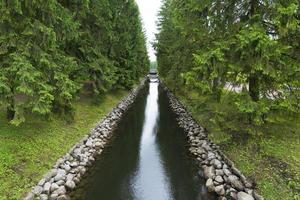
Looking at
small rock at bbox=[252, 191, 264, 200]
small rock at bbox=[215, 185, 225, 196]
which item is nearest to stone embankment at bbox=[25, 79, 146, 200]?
small rock at bbox=[215, 185, 225, 196]

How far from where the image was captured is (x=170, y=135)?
1698 centimetres

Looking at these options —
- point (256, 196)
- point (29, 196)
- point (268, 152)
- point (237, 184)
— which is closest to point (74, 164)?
point (29, 196)

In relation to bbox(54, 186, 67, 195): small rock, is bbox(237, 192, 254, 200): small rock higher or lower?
higher

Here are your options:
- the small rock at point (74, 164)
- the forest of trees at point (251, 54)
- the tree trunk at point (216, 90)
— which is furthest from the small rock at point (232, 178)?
the small rock at point (74, 164)

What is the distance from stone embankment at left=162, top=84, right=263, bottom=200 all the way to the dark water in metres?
0.37

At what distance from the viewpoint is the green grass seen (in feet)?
27.1

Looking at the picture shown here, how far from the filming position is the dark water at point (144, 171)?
31.1 feet

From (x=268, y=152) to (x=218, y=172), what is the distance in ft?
6.20

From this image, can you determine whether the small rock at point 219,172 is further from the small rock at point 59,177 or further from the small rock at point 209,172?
the small rock at point 59,177

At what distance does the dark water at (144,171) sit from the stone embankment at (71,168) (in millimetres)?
330

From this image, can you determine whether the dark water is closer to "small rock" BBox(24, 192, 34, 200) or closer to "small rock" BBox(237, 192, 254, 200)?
"small rock" BBox(237, 192, 254, 200)

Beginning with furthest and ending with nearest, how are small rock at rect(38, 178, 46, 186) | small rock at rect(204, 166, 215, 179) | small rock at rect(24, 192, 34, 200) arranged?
small rock at rect(204, 166, 215, 179) < small rock at rect(38, 178, 46, 186) < small rock at rect(24, 192, 34, 200)

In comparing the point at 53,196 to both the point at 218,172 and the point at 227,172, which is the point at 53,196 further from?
the point at 227,172

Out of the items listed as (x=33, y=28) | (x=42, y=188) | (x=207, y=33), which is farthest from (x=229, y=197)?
(x=33, y=28)
